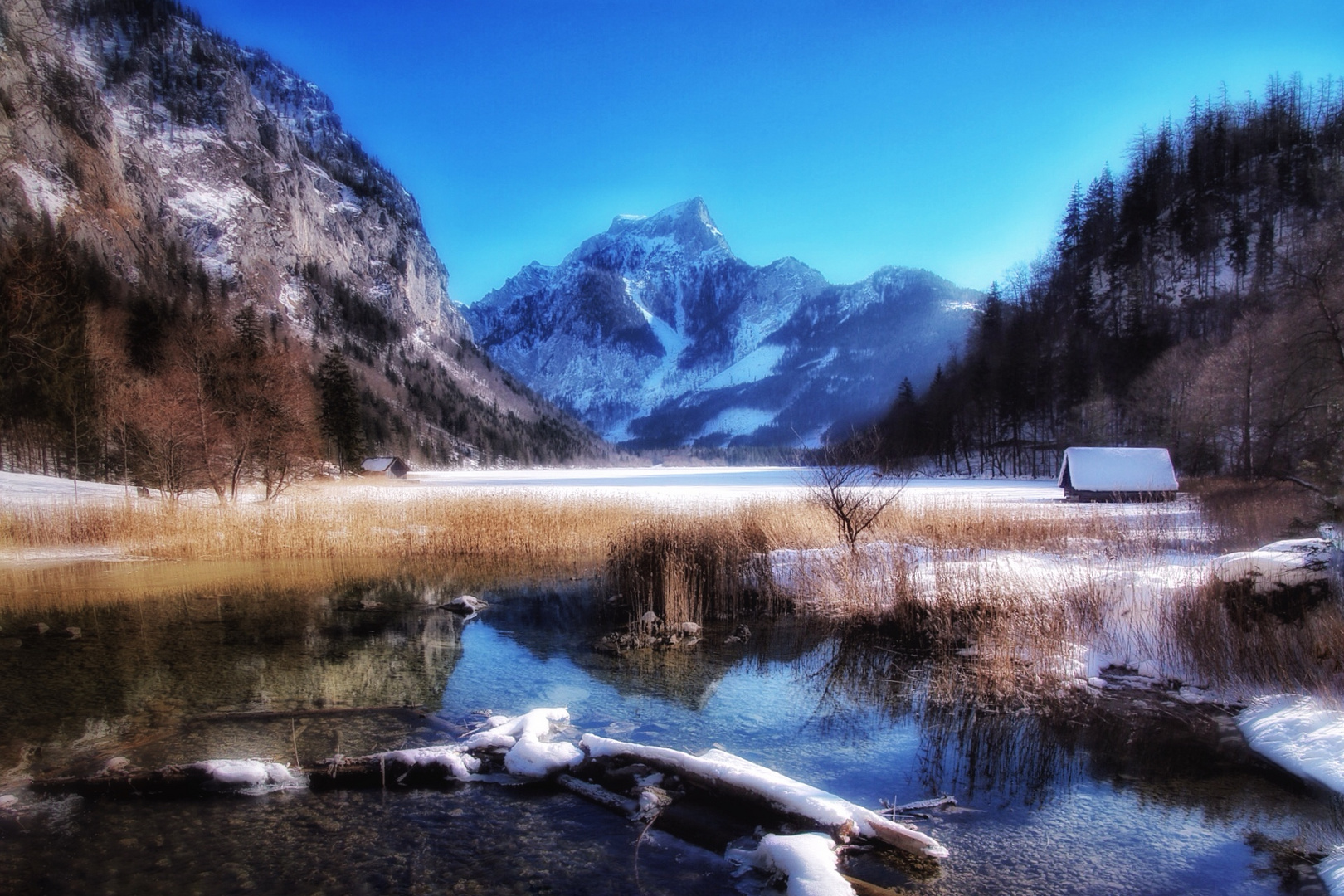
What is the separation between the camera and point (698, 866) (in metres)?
4.54

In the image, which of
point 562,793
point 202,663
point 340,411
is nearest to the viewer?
point 562,793

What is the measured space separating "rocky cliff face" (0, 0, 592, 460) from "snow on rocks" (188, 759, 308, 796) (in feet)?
221

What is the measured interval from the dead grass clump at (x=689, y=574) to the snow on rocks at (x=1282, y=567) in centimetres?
674

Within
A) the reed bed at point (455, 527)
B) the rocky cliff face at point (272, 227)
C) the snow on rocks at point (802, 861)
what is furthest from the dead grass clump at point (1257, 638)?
the rocky cliff face at point (272, 227)

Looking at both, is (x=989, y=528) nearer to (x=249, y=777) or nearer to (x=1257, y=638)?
(x=1257, y=638)

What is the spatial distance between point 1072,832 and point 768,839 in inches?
89.8

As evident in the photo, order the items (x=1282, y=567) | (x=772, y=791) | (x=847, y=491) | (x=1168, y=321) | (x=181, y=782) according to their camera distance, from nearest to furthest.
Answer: (x=772, y=791), (x=181, y=782), (x=1282, y=567), (x=847, y=491), (x=1168, y=321)

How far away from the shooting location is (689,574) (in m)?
12.6

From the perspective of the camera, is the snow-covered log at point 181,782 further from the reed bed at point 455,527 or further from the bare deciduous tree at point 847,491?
the bare deciduous tree at point 847,491

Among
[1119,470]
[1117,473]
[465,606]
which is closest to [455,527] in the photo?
[465,606]

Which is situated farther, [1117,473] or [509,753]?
[1117,473]

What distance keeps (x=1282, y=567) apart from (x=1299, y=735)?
9.76 ft

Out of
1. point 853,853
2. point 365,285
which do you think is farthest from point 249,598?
point 365,285

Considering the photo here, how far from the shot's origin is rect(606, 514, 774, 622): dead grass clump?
11830 mm
